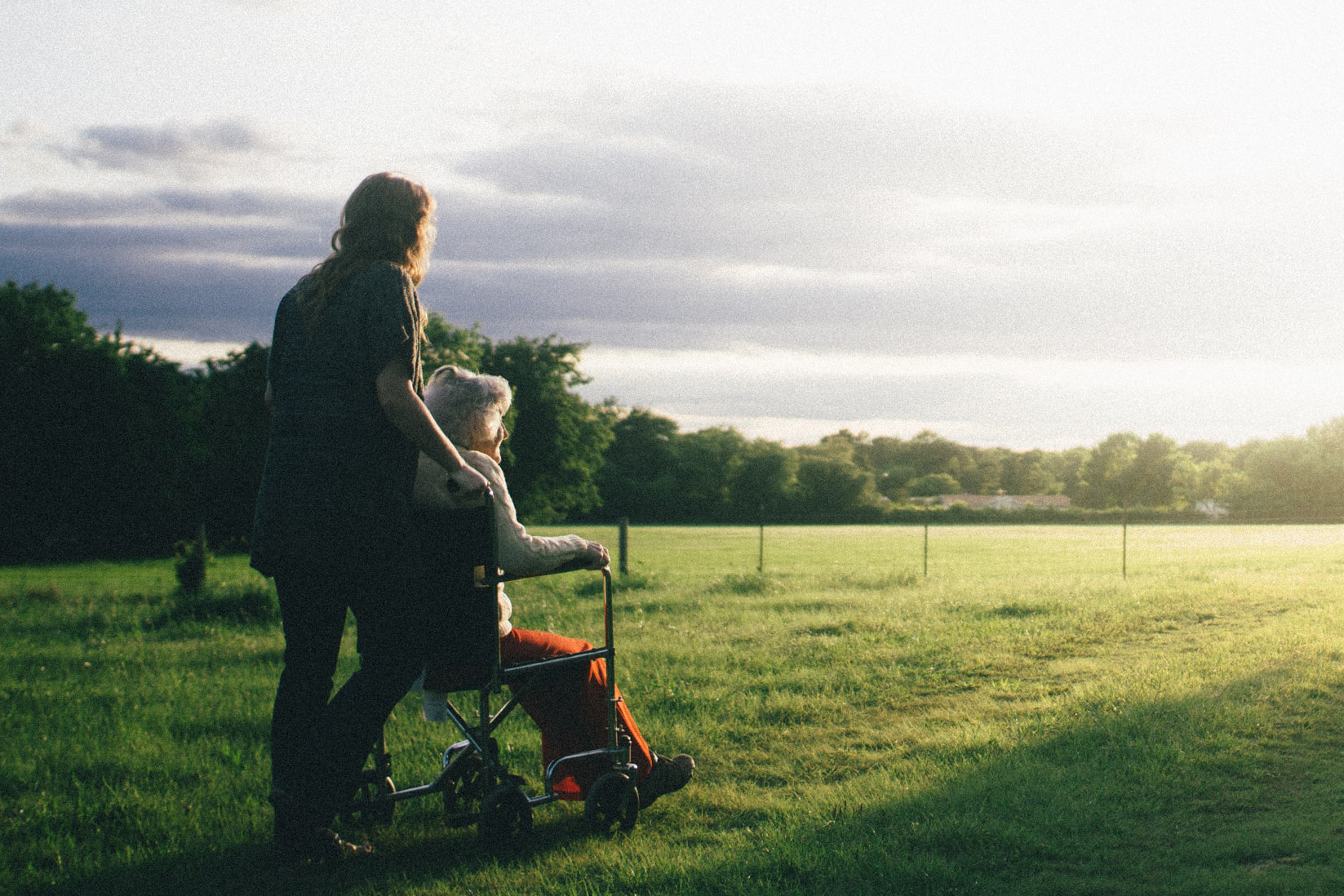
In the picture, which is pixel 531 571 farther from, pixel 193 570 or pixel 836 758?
pixel 193 570

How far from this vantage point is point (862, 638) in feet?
28.1

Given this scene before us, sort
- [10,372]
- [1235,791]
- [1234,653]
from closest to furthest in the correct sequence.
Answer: [1235,791] < [1234,653] < [10,372]

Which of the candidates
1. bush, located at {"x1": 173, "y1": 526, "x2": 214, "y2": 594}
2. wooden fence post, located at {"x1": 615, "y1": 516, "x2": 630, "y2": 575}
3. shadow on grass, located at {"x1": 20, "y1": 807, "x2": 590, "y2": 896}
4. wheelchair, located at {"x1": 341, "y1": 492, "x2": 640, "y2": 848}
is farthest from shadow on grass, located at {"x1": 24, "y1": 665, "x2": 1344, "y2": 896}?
wooden fence post, located at {"x1": 615, "y1": 516, "x2": 630, "y2": 575}

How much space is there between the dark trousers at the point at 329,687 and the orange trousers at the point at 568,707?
580mm

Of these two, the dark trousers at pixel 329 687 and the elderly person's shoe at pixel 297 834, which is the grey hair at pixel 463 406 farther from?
the elderly person's shoe at pixel 297 834

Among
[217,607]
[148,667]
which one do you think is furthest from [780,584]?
[148,667]

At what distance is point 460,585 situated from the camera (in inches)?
140

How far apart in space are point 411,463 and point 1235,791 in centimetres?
370

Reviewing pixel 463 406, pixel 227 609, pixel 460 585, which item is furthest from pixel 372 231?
pixel 227 609

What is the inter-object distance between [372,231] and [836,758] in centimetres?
329

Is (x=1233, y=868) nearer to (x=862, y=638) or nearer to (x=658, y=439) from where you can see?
(x=862, y=638)

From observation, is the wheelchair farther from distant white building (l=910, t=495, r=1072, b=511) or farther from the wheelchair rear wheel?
distant white building (l=910, t=495, r=1072, b=511)

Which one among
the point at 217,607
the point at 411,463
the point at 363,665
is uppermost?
the point at 411,463

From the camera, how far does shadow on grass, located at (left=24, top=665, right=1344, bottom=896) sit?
10.8 feet
